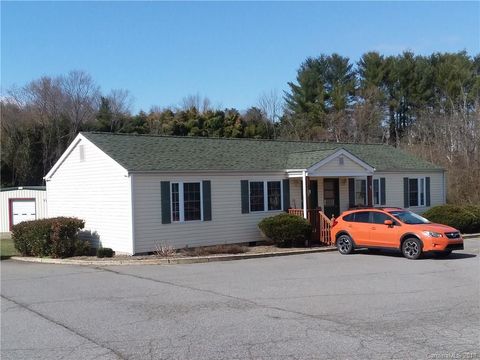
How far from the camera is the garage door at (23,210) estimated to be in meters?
31.2

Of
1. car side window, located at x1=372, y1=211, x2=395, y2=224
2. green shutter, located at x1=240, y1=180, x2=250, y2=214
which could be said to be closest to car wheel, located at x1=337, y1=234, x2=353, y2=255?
car side window, located at x1=372, y1=211, x2=395, y2=224

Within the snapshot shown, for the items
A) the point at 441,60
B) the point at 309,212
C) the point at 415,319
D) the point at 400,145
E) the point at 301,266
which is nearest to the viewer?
the point at 415,319

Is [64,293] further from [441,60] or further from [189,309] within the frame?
[441,60]

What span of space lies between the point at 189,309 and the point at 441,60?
2060 inches

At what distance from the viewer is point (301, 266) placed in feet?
52.0

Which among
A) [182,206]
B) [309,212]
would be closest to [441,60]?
[309,212]

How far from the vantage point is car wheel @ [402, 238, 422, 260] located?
16547mm

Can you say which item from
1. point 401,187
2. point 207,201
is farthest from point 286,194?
point 401,187

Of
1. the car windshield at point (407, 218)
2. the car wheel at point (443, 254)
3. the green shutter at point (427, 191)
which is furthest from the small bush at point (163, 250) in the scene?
the green shutter at point (427, 191)

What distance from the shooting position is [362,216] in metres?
18.5

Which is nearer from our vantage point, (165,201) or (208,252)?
(208,252)

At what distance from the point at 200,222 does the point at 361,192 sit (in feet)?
29.8

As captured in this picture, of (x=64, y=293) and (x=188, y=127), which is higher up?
(x=188, y=127)

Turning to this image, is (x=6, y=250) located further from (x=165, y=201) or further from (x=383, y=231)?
(x=383, y=231)
